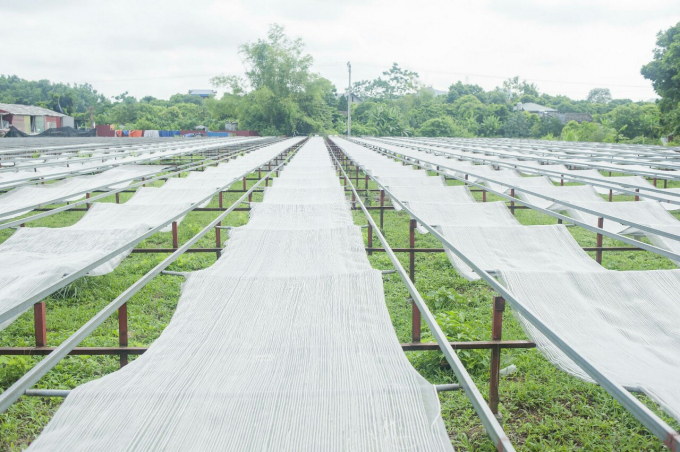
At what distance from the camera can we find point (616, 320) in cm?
217

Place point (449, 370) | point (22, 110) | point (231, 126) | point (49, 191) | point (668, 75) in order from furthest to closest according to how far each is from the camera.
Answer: point (231, 126), point (22, 110), point (668, 75), point (49, 191), point (449, 370)

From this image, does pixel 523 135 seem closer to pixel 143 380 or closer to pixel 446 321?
pixel 446 321

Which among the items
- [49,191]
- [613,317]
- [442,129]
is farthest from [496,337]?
[442,129]

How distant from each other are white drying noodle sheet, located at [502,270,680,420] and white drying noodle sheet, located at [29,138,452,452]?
626mm

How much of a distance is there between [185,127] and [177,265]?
41.0 metres

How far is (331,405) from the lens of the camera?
1428 mm

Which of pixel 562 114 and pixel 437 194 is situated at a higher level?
pixel 562 114

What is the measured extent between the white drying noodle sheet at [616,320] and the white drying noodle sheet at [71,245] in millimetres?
1864

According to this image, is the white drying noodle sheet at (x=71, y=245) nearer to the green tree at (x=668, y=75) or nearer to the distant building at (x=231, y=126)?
the green tree at (x=668, y=75)

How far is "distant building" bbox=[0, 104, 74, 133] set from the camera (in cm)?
3673

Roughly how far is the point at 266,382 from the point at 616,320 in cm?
142

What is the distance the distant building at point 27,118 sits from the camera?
3673cm

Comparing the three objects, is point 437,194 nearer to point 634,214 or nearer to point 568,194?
point 568,194

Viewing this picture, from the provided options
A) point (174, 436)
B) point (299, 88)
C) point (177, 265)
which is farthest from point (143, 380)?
point (299, 88)
